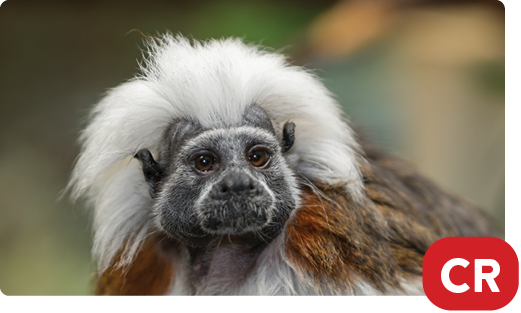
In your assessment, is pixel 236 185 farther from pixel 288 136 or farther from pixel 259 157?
pixel 288 136

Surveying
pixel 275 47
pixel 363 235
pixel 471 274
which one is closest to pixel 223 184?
pixel 363 235

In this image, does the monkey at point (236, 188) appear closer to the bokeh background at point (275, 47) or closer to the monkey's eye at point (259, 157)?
the monkey's eye at point (259, 157)

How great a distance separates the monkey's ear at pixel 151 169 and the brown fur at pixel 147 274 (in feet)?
0.75

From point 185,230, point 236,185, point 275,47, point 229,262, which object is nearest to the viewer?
point 236,185

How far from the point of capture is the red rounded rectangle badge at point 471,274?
1.23 meters

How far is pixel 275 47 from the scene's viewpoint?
2.07 m

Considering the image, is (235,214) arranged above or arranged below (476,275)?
above

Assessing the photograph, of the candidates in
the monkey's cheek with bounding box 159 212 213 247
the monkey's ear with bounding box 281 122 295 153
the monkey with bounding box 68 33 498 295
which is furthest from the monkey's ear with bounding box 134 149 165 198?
the monkey's ear with bounding box 281 122 295 153

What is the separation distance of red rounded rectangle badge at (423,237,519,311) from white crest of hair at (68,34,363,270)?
1.10ft

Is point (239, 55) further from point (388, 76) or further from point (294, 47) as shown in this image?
point (388, 76)

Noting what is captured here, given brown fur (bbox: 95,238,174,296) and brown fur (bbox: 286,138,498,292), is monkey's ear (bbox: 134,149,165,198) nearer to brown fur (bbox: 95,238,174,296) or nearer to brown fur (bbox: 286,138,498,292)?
brown fur (bbox: 95,238,174,296)

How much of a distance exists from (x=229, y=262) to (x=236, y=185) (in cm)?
35

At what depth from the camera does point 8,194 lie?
73.9 inches

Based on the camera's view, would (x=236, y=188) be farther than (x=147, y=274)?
No
